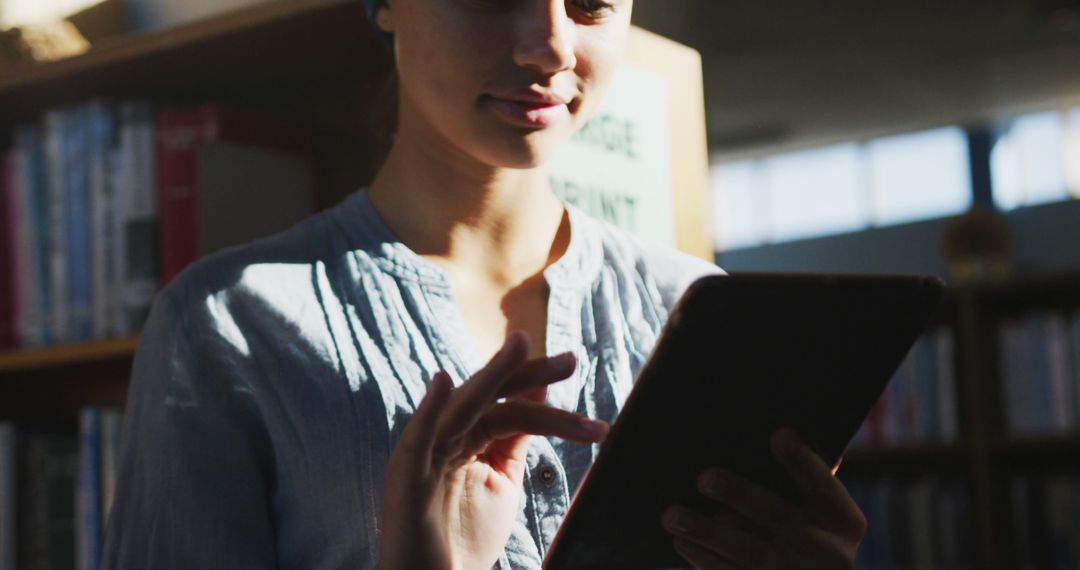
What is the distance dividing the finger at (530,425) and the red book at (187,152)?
766 millimetres

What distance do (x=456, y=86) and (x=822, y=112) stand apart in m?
7.77

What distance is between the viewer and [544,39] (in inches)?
35.6

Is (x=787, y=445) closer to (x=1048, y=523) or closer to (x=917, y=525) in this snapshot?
(x=1048, y=523)

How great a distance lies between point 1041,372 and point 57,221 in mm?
2661

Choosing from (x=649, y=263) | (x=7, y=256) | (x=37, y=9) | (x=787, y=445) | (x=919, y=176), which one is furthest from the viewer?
(x=919, y=176)

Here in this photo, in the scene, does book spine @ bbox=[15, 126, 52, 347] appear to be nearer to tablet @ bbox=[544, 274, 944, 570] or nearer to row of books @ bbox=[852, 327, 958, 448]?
tablet @ bbox=[544, 274, 944, 570]

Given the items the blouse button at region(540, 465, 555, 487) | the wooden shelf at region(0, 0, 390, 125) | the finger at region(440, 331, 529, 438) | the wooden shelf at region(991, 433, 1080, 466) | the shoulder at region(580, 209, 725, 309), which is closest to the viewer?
the finger at region(440, 331, 529, 438)

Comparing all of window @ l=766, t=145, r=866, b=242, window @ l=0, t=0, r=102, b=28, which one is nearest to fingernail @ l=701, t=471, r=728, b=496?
window @ l=0, t=0, r=102, b=28

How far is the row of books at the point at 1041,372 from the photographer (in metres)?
3.33

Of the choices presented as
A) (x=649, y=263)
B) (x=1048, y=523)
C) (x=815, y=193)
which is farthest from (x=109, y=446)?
(x=815, y=193)

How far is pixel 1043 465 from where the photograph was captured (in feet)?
11.3

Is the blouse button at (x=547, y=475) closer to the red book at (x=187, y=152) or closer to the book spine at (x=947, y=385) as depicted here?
the red book at (x=187, y=152)

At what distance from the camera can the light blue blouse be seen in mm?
904

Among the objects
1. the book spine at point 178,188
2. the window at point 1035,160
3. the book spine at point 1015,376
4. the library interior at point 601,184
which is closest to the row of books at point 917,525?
the library interior at point 601,184
